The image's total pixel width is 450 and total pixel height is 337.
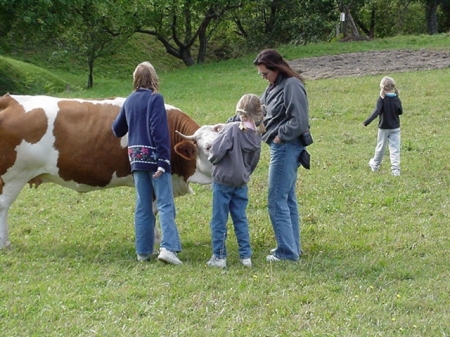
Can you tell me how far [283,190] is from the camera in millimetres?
7848

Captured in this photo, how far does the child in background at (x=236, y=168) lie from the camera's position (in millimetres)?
7473

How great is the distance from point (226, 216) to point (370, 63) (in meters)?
21.7

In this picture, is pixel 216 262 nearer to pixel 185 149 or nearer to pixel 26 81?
pixel 185 149

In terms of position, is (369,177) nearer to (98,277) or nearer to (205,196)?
(205,196)

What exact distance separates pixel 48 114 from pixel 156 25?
2637 centimetres

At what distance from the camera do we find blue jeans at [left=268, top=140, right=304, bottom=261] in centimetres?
779

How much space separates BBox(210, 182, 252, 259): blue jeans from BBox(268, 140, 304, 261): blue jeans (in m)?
0.36

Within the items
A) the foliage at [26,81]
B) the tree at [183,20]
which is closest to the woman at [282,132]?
the foliage at [26,81]

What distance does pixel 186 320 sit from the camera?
5.95 meters

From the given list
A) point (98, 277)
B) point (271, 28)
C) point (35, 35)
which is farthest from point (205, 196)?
point (271, 28)

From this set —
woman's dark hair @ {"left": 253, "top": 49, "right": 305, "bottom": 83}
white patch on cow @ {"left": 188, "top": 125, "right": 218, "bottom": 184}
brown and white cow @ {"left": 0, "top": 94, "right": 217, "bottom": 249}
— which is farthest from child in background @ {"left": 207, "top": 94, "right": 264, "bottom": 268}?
brown and white cow @ {"left": 0, "top": 94, "right": 217, "bottom": 249}

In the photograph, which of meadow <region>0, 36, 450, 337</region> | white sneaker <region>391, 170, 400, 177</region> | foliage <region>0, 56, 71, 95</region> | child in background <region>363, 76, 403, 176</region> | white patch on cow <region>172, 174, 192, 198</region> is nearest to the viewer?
meadow <region>0, 36, 450, 337</region>

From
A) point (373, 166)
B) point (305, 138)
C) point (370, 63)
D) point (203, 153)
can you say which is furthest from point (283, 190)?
point (370, 63)

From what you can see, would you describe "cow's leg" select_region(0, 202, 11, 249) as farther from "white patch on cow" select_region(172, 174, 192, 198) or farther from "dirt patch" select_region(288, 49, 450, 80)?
"dirt patch" select_region(288, 49, 450, 80)
